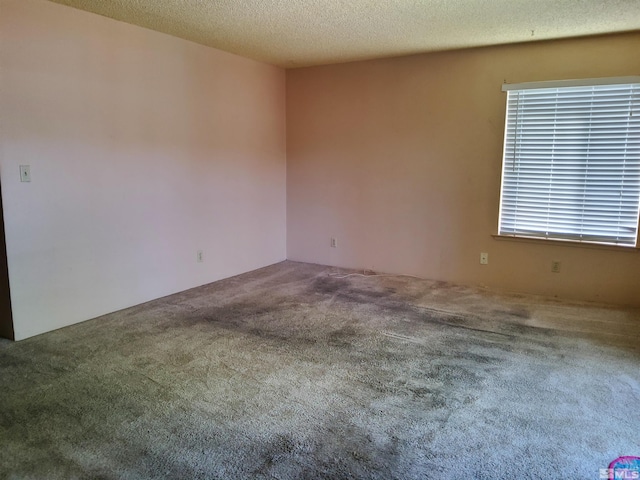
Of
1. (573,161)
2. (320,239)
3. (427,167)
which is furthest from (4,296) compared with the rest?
(573,161)

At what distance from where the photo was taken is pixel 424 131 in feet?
15.4

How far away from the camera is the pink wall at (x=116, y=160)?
3105 millimetres

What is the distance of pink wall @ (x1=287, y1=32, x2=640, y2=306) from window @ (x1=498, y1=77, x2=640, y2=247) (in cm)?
11

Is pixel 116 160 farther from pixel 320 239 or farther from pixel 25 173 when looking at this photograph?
pixel 320 239

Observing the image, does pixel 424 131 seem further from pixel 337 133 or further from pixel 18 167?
pixel 18 167

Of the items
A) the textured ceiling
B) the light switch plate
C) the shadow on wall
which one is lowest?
the shadow on wall

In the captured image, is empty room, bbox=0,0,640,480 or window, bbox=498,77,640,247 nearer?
empty room, bbox=0,0,640,480

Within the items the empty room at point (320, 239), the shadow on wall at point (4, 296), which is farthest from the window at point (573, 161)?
the shadow on wall at point (4, 296)

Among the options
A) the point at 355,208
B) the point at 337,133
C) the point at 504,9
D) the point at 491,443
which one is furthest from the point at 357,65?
the point at 491,443

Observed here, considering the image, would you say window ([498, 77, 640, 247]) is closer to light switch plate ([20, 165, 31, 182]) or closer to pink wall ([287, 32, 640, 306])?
pink wall ([287, 32, 640, 306])

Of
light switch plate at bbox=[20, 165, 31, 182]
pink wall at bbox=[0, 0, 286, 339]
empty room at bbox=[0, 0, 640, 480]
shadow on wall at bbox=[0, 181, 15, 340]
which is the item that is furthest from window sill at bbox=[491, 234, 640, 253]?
shadow on wall at bbox=[0, 181, 15, 340]

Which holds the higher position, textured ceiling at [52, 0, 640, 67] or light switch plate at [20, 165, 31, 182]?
textured ceiling at [52, 0, 640, 67]

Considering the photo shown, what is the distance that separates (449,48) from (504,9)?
1195 millimetres

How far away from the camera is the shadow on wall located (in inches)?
120
